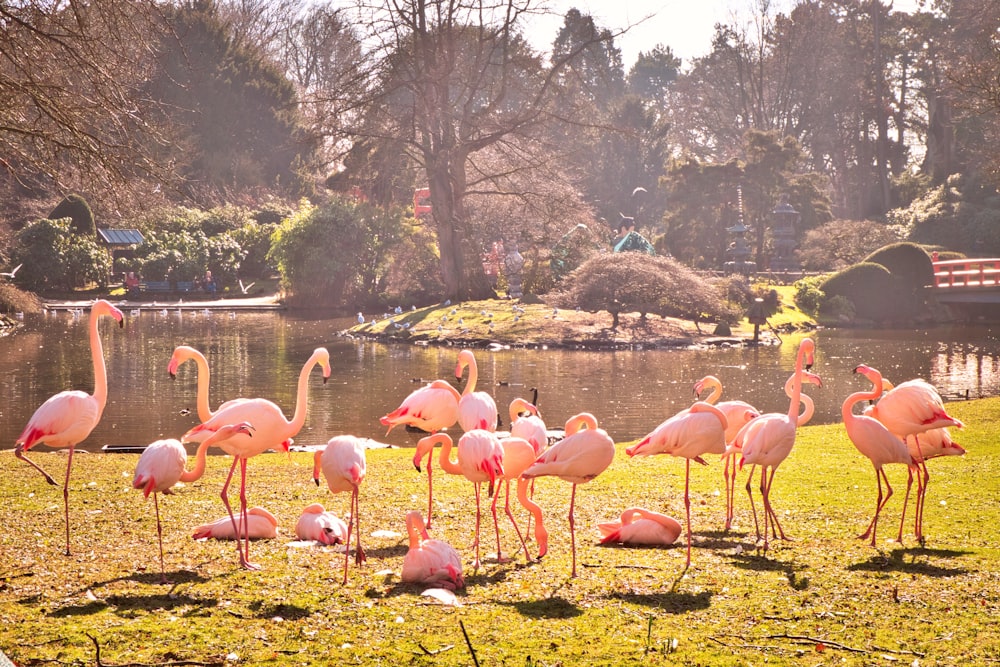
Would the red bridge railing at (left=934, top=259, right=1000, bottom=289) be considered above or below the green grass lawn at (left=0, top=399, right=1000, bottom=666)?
above

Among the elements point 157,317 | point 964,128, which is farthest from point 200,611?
point 964,128

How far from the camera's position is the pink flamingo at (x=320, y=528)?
7.51 meters

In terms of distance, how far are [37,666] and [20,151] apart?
21.3 ft

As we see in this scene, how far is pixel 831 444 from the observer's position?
13.0 metres

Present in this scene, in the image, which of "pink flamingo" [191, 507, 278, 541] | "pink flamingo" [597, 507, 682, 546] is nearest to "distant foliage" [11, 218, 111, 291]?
"pink flamingo" [191, 507, 278, 541]

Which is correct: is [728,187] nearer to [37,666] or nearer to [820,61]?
[820,61]

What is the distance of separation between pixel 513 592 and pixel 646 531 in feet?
5.37

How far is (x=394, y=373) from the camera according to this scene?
80.8ft

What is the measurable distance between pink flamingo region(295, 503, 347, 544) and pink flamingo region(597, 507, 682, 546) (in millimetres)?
2091

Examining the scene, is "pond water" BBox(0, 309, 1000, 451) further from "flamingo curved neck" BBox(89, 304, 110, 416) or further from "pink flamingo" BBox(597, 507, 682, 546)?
"pink flamingo" BBox(597, 507, 682, 546)

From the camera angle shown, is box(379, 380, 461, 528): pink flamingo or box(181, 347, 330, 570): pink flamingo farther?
box(379, 380, 461, 528): pink flamingo

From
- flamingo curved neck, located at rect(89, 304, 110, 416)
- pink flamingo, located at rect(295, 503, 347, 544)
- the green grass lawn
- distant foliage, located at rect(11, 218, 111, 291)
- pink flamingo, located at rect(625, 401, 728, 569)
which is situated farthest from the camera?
distant foliage, located at rect(11, 218, 111, 291)

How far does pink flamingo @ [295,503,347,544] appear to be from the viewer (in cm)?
751

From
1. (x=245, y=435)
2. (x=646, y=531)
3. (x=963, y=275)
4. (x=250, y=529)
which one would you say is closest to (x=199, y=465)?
(x=245, y=435)
